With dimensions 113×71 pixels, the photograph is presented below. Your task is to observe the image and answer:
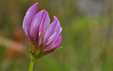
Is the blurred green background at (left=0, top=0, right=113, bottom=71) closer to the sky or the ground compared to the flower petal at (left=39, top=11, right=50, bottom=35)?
closer to the ground

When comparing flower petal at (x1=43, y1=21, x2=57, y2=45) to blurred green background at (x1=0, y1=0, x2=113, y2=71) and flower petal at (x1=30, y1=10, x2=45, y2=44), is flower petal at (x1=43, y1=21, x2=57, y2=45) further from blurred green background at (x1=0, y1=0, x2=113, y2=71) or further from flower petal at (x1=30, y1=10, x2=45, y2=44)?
blurred green background at (x1=0, y1=0, x2=113, y2=71)

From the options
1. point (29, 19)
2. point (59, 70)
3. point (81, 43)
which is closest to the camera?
point (29, 19)

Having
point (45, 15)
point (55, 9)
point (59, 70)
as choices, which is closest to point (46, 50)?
point (45, 15)

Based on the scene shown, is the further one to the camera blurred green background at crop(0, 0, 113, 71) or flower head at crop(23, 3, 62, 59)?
blurred green background at crop(0, 0, 113, 71)

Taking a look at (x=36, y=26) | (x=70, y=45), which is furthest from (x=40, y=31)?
(x=70, y=45)

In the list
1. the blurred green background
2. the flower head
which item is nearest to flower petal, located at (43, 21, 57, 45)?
the flower head

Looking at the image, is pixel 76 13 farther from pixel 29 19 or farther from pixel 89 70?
pixel 29 19

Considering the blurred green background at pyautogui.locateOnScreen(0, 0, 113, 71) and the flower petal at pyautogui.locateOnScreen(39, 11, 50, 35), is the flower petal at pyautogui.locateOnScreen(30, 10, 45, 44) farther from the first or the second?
the blurred green background at pyautogui.locateOnScreen(0, 0, 113, 71)

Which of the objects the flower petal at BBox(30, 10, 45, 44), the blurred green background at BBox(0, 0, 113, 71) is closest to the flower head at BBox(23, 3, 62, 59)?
the flower petal at BBox(30, 10, 45, 44)
